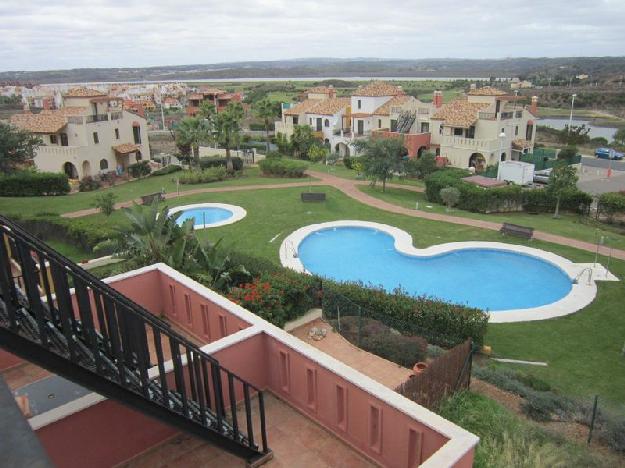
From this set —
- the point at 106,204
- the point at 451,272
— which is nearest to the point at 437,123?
the point at 451,272

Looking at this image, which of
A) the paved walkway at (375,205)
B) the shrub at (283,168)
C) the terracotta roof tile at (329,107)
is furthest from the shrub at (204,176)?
the terracotta roof tile at (329,107)

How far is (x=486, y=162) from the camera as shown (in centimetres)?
4409

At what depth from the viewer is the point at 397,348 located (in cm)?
1343

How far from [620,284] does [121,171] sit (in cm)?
4344

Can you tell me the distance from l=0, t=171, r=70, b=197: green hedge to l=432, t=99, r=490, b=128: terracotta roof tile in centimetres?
3327

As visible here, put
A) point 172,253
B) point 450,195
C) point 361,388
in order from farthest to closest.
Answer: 1. point 450,195
2. point 172,253
3. point 361,388

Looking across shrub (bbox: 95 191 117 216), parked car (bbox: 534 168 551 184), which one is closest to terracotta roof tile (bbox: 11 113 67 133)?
shrub (bbox: 95 191 117 216)

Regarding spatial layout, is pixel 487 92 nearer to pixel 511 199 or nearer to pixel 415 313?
pixel 511 199

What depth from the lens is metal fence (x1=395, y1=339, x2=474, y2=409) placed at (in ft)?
31.6

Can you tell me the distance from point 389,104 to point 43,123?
3429cm

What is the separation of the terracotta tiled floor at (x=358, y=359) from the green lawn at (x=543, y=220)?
17495 millimetres

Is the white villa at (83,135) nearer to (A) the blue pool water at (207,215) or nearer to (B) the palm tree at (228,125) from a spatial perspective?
(B) the palm tree at (228,125)

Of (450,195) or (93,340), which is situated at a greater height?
(93,340)

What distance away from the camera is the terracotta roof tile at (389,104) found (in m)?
53.9
